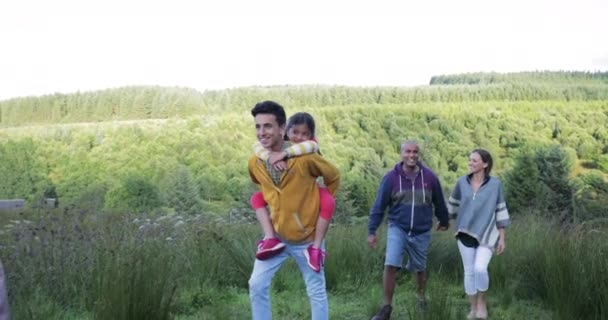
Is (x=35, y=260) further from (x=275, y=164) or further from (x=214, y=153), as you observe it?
(x=214, y=153)

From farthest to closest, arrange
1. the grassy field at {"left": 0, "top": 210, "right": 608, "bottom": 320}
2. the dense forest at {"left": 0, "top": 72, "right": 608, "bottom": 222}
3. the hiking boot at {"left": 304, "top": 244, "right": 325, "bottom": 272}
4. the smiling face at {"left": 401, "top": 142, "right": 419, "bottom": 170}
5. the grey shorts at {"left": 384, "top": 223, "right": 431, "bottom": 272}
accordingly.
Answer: the dense forest at {"left": 0, "top": 72, "right": 608, "bottom": 222}
the grey shorts at {"left": 384, "top": 223, "right": 431, "bottom": 272}
the smiling face at {"left": 401, "top": 142, "right": 419, "bottom": 170}
the grassy field at {"left": 0, "top": 210, "right": 608, "bottom": 320}
the hiking boot at {"left": 304, "top": 244, "right": 325, "bottom": 272}

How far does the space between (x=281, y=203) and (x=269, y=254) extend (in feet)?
1.02

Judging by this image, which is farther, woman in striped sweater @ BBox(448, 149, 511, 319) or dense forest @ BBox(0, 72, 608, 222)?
dense forest @ BBox(0, 72, 608, 222)

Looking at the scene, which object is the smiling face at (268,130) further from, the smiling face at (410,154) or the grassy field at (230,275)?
the smiling face at (410,154)

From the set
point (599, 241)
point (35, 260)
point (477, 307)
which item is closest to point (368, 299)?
point (477, 307)

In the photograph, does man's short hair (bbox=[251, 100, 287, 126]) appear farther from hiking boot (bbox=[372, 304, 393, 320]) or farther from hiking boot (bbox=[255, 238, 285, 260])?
hiking boot (bbox=[372, 304, 393, 320])

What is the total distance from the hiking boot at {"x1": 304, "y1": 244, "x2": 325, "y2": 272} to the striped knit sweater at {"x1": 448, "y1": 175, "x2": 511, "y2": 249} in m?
1.97

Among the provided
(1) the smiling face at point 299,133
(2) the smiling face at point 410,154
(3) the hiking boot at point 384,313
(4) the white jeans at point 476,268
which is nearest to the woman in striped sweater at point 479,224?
(4) the white jeans at point 476,268

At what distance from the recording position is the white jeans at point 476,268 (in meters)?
5.45

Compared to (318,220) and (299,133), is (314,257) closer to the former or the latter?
(318,220)

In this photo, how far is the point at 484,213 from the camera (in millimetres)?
5570

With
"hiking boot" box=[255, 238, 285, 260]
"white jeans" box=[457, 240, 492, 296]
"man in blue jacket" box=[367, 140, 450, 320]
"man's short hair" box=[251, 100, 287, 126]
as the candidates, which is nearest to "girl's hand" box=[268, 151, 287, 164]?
"man's short hair" box=[251, 100, 287, 126]

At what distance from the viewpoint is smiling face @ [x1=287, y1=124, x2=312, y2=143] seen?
4.25 meters

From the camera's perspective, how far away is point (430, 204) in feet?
18.7
